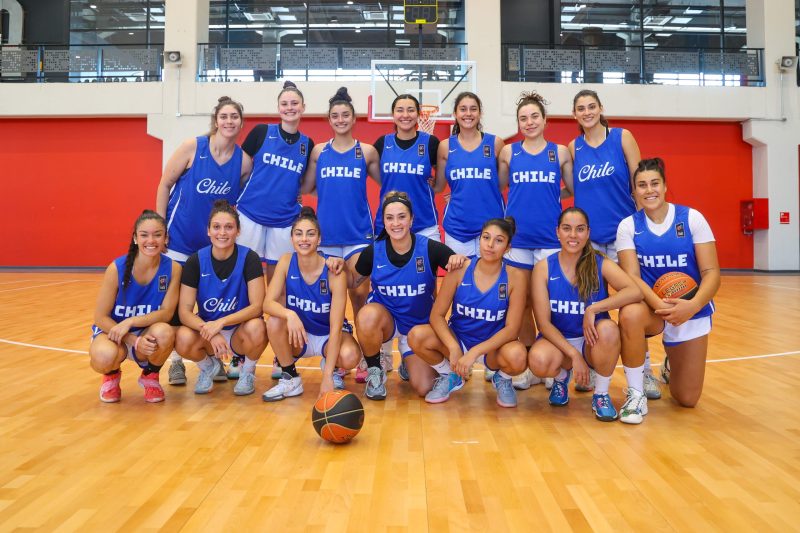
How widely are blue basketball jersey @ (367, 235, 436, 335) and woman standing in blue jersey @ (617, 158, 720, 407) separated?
0.96 meters

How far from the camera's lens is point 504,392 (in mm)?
2820

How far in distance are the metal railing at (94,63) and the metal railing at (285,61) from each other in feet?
3.33

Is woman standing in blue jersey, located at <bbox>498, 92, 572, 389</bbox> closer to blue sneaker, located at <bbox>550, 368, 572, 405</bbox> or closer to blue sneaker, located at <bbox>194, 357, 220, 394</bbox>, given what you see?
blue sneaker, located at <bbox>550, 368, 572, 405</bbox>

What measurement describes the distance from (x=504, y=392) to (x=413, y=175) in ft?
4.48

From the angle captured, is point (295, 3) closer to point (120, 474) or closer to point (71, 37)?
point (71, 37)

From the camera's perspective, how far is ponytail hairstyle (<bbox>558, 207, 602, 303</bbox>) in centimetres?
271

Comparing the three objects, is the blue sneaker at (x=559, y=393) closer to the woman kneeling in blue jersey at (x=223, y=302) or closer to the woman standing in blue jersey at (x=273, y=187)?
the woman kneeling in blue jersey at (x=223, y=302)

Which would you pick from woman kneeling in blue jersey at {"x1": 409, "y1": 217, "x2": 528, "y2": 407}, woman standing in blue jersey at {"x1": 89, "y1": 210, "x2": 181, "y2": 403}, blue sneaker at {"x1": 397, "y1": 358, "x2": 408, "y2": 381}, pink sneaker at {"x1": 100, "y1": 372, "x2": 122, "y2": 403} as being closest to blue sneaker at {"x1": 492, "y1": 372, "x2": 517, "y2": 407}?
woman kneeling in blue jersey at {"x1": 409, "y1": 217, "x2": 528, "y2": 407}

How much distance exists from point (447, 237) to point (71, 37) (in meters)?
12.8

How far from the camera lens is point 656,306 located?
265 centimetres

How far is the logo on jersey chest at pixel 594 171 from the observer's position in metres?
3.19

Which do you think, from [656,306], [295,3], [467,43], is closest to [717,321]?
[656,306]

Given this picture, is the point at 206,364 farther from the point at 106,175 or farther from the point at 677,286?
the point at 106,175

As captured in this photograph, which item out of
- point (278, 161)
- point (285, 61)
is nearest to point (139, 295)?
point (278, 161)
